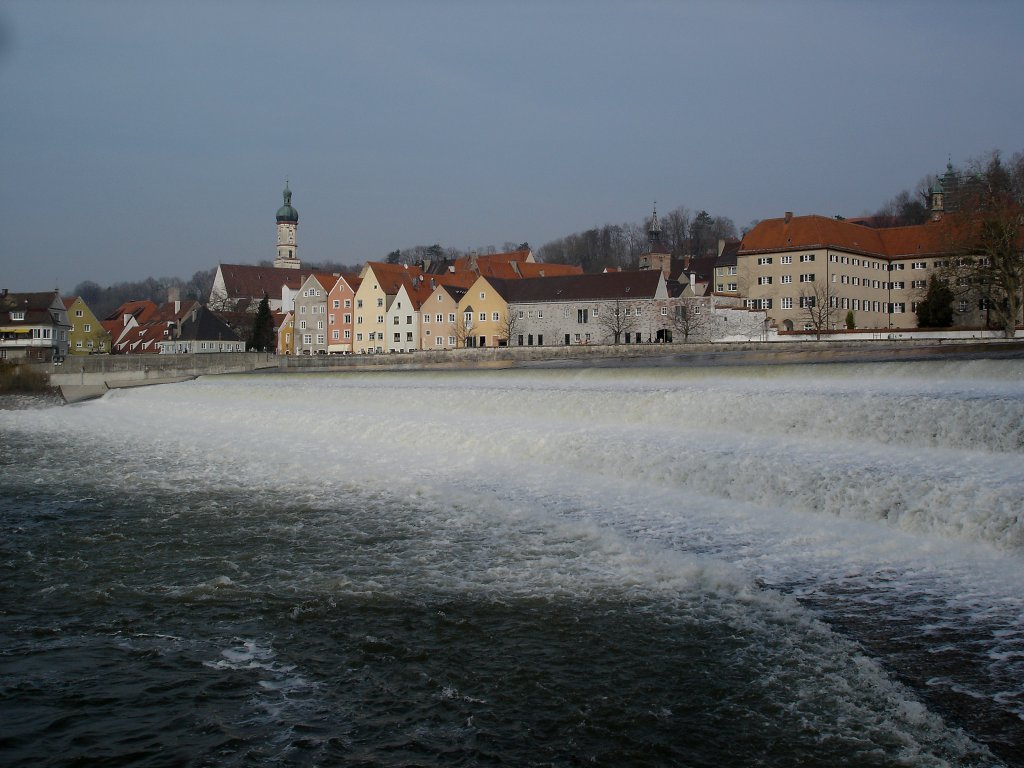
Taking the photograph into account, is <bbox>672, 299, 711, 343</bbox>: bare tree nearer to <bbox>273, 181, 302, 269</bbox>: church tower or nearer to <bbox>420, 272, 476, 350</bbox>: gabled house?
<bbox>420, 272, 476, 350</bbox>: gabled house

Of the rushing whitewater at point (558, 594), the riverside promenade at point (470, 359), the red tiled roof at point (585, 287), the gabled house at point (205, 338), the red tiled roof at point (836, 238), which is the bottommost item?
the rushing whitewater at point (558, 594)

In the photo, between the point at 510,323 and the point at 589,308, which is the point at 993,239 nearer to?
the point at 589,308

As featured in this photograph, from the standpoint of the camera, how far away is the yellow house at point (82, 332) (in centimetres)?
8875

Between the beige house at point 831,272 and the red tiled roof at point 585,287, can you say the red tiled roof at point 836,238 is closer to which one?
the beige house at point 831,272

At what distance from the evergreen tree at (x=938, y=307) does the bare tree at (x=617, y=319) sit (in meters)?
18.5

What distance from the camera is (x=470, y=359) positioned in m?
55.7

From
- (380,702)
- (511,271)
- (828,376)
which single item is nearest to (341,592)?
(380,702)

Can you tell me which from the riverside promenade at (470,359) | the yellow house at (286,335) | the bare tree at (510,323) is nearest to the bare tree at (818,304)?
the riverside promenade at (470,359)

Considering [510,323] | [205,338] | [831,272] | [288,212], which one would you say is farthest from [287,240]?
[831,272]

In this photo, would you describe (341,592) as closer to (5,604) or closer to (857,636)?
(5,604)

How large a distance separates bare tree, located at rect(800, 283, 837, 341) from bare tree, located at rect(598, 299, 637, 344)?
1192 cm

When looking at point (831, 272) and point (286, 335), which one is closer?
point (831, 272)

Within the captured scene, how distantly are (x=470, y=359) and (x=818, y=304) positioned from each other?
23.7 m

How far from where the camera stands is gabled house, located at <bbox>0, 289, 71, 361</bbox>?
73312 mm
